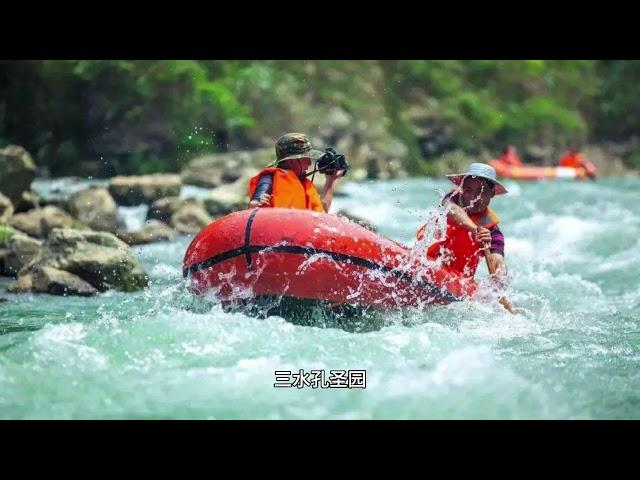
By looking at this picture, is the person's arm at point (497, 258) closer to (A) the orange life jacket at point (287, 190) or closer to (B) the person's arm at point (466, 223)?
(B) the person's arm at point (466, 223)

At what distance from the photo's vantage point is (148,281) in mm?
7496

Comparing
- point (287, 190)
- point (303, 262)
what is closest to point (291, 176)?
point (287, 190)

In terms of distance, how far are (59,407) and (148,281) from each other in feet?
11.2

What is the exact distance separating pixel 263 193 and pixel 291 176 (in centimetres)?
23

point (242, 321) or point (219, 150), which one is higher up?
point (219, 150)

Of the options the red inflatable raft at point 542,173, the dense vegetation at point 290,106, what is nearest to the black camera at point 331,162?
the dense vegetation at point 290,106

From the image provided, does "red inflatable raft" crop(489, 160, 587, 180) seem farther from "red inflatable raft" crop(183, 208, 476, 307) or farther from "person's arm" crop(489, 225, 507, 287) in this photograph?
"red inflatable raft" crop(183, 208, 476, 307)

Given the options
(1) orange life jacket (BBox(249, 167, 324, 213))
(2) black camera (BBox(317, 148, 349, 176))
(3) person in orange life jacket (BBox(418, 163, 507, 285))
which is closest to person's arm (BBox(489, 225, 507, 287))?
(3) person in orange life jacket (BBox(418, 163, 507, 285))

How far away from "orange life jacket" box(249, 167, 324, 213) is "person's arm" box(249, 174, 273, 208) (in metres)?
0.02

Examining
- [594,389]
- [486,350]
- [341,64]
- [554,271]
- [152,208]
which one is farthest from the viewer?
[341,64]

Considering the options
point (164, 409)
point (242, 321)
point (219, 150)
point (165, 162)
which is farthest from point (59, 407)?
point (219, 150)

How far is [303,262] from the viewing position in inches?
215

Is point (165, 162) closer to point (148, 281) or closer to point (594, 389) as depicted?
point (148, 281)

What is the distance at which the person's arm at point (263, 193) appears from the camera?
19.2ft
